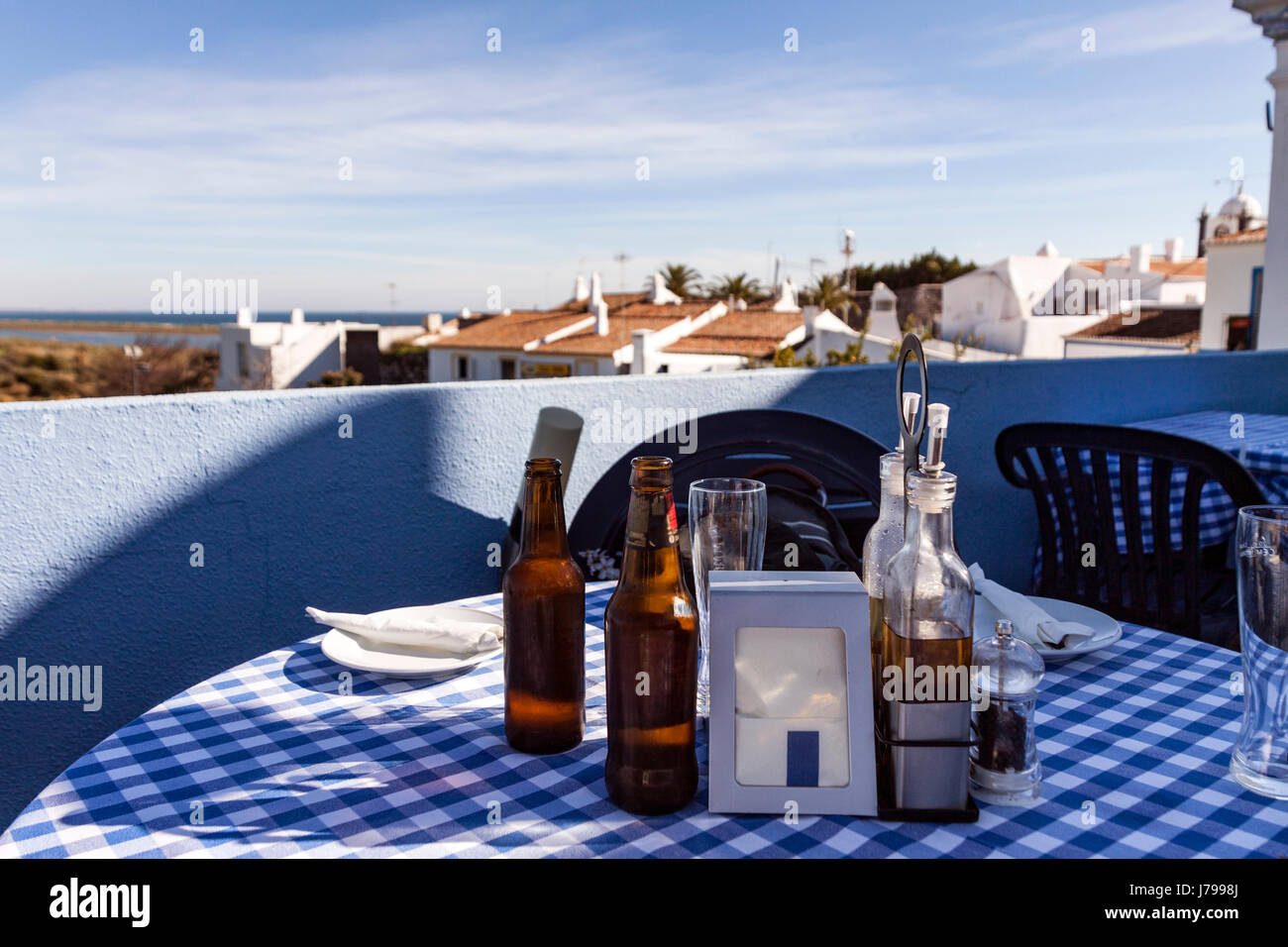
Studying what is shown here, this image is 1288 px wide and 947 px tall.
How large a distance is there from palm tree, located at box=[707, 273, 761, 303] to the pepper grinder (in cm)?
4411

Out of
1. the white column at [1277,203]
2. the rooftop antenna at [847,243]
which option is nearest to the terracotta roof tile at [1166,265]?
the rooftop antenna at [847,243]

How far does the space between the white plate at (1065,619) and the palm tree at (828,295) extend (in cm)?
4268

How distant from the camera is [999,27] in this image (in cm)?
3100

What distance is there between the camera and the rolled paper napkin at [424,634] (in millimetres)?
1217

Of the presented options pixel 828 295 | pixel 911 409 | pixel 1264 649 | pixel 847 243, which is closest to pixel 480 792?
pixel 911 409

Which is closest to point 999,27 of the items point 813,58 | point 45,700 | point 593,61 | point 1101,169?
point 813,58

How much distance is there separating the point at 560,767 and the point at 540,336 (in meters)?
35.2

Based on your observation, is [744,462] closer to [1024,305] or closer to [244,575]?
[244,575]

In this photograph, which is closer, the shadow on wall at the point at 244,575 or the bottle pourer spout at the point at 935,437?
the bottle pourer spout at the point at 935,437

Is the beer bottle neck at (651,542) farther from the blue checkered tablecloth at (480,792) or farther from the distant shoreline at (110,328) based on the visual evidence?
the distant shoreline at (110,328)

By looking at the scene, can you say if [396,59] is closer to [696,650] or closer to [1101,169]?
[1101,169]

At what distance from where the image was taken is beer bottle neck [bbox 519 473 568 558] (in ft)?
3.05
